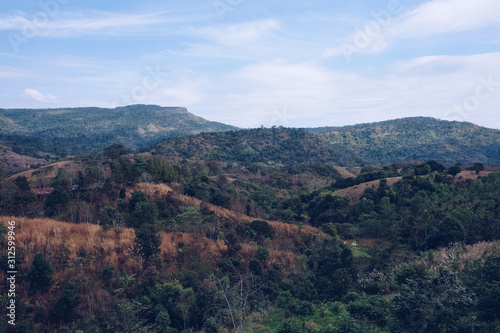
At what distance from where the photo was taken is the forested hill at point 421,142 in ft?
313

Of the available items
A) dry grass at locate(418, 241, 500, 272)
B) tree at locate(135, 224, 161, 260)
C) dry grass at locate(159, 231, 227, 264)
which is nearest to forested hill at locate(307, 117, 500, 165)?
dry grass at locate(418, 241, 500, 272)

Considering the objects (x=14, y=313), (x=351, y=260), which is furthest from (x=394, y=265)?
(x=14, y=313)

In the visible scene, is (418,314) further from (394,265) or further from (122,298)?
(122,298)

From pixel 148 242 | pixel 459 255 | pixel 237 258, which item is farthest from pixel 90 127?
pixel 459 255

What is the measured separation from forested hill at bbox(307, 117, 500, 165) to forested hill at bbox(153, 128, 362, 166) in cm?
1773

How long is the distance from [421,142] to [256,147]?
60.3 m

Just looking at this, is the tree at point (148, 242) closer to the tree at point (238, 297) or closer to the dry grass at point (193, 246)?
the dry grass at point (193, 246)

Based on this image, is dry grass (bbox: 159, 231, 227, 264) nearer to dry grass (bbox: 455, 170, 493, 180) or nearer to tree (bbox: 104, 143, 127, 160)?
tree (bbox: 104, 143, 127, 160)

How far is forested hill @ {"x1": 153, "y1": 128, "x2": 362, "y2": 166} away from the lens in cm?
8081

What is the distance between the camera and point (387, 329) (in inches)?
431

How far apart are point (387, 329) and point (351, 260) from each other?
18.8 ft

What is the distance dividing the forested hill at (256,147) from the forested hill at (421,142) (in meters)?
17.7

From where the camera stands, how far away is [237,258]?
16.8 m

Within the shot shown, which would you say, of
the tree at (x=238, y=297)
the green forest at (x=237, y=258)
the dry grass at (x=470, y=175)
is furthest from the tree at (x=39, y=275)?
the dry grass at (x=470, y=175)
